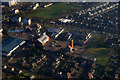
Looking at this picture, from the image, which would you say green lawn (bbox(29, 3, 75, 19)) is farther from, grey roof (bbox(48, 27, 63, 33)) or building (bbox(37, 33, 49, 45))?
building (bbox(37, 33, 49, 45))

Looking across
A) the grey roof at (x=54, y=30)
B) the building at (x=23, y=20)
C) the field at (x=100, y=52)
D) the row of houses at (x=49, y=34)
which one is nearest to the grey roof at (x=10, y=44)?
the row of houses at (x=49, y=34)

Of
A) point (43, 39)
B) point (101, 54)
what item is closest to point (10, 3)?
point (43, 39)

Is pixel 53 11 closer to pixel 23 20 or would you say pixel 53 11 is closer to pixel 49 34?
pixel 23 20

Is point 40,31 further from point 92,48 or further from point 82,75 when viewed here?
point 82,75

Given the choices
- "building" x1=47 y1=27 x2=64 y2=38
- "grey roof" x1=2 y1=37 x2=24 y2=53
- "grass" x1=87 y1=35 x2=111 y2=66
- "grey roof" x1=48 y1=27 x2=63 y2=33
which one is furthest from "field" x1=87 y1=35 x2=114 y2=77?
"grey roof" x1=2 y1=37 x2=24 y2=53

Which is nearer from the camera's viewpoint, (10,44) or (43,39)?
(10,44)

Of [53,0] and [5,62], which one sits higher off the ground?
[53,0]

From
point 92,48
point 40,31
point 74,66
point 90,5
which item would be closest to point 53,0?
point 90,5
